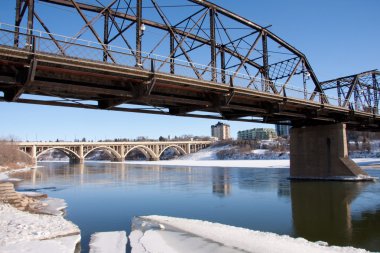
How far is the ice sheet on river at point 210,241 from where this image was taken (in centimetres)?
1356

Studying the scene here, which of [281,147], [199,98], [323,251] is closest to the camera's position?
[323,251]

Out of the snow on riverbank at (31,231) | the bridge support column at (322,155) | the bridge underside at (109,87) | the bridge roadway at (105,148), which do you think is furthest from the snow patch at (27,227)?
the bridge roadway at (105,148)

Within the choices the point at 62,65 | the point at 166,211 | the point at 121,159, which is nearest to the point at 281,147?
the point at 121,159

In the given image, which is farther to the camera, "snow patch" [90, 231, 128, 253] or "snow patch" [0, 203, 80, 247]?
"snow patch" [0, 203, 80, 247]

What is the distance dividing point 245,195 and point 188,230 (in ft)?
56.8

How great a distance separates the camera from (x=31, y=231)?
15.6 meters

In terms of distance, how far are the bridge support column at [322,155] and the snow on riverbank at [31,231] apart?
3746 cm

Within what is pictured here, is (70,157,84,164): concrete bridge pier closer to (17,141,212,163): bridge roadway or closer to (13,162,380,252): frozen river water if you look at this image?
(17,141,212,163): bridge roadway

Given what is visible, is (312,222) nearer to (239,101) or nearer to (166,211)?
(166,211)

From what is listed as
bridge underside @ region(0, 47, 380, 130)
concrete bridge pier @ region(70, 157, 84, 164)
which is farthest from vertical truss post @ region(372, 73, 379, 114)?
concrete bridge pier @ region(70, 157, 84, 164)

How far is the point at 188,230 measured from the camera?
17.1 metres

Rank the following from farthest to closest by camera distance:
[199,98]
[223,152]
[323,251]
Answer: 1. [223,152]
2. [199,98]
3. [323,251]

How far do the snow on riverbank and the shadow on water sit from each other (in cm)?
1092

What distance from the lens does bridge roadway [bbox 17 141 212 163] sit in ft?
437
